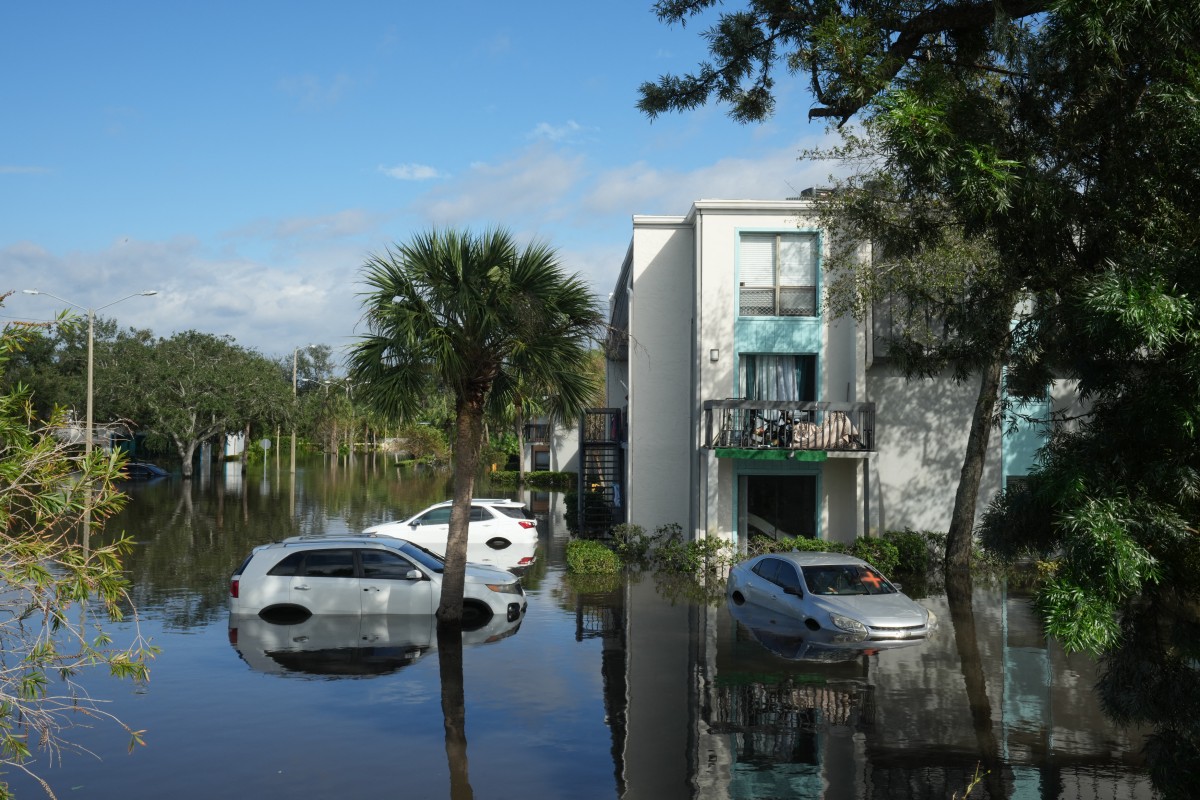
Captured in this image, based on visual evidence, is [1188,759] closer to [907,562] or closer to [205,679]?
[205,679]

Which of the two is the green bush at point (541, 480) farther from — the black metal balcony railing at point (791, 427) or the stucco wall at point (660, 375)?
the black metal balcony railing at point (791, 427)

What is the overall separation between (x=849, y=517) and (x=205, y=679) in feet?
52.2

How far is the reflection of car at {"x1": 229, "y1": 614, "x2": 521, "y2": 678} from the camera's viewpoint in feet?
44.7

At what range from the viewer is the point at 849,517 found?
960 inches

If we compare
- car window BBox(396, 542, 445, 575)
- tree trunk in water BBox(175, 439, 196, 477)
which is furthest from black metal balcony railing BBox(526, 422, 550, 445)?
car window BBox(396, 542, 445, 575)

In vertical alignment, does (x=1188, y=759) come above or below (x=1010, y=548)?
below

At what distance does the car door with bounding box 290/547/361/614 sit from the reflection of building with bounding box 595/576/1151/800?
3.78 m

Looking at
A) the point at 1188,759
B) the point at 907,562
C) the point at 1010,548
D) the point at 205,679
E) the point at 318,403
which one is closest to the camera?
the point at 1188,759

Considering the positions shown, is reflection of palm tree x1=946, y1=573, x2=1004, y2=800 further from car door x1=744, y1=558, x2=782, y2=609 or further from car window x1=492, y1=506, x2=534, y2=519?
car window x1=492, y1=506, x2=534, y2=519

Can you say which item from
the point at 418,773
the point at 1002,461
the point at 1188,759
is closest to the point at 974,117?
the point at 1188,759

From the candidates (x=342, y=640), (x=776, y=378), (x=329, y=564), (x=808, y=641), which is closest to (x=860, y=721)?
(x=808, y=641)

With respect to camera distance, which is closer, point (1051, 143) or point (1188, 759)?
point (1188, 759)

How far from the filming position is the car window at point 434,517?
23641mm

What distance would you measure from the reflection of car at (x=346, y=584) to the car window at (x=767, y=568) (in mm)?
4292
